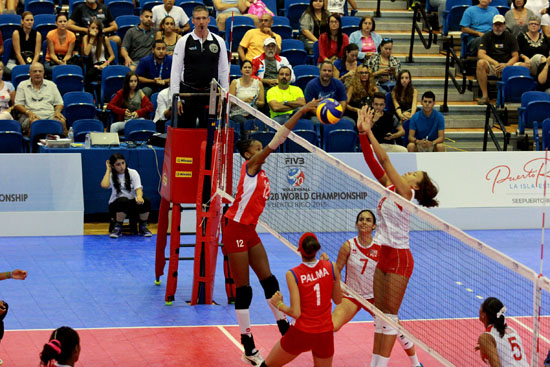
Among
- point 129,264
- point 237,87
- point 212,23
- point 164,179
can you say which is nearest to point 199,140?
point 164,179

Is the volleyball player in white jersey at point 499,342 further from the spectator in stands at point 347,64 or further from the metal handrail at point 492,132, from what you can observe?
the spectator in stands at point 347,64

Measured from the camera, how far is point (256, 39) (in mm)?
18469

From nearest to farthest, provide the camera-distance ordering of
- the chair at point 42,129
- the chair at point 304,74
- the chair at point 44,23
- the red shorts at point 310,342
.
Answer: the red shorts at point 310,342 → the chair at point 42,129 → the chair at point 304,74 → the chair at point 44,23

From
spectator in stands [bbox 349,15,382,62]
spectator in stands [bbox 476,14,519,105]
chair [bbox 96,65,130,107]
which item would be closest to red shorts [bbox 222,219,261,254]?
chair [bbox 96,65,130,107]

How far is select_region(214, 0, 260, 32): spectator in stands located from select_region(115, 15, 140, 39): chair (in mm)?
1821

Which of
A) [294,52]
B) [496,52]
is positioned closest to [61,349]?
[294,52]

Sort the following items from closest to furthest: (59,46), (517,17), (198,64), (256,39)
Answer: (198,64) < (59,46) < (256,39) < (517,17)

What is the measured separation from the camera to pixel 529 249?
600 inches

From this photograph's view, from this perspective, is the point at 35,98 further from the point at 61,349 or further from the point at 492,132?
the point at 61,349

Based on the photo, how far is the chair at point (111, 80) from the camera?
57.7 ft

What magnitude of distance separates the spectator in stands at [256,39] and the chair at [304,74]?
57 cm

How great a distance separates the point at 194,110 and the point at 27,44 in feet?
25.1

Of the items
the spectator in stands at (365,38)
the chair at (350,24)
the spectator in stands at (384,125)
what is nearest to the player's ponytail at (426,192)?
the spectator in stands at (384,125)

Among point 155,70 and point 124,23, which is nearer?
point 155,70
